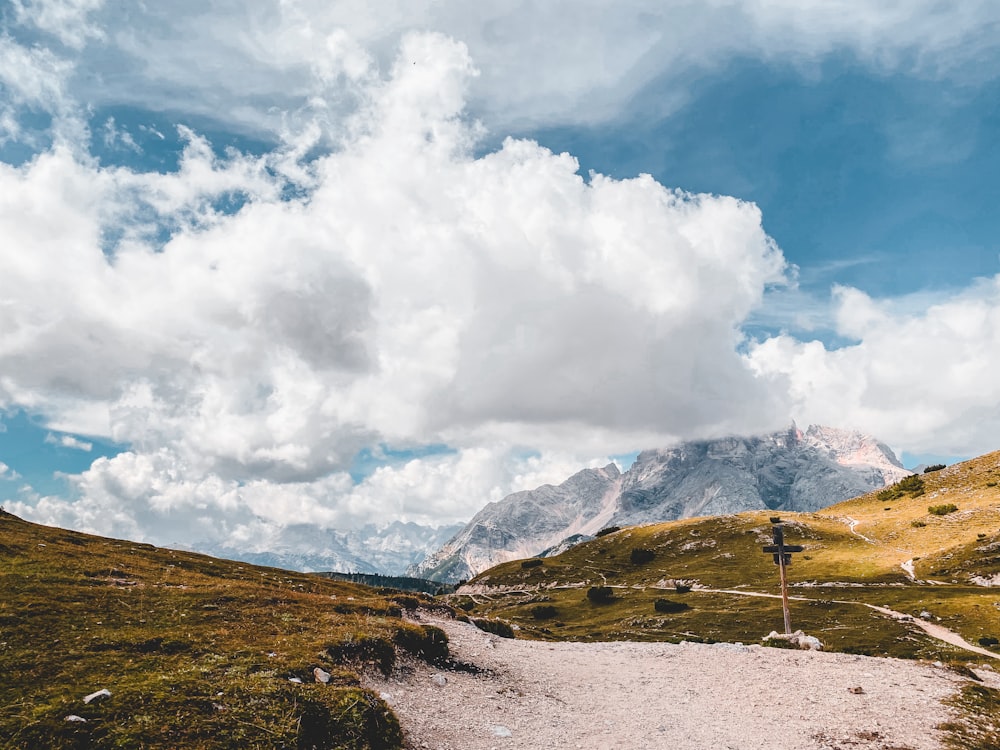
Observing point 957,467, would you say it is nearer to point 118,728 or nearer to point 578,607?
point 578,607

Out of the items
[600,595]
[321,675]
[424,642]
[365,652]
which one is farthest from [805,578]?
[321,675]

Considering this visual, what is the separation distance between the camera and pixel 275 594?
40.7 metres

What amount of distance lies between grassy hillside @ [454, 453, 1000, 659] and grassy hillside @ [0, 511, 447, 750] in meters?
43.5

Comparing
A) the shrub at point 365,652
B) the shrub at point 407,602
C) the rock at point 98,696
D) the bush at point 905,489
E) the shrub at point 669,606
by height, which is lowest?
the shrub at point 669,606

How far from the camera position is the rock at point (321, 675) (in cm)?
2253

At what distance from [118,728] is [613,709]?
22.0m

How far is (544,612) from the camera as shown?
346ft

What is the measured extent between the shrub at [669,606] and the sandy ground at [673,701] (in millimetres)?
48341

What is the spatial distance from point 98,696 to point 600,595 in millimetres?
104205

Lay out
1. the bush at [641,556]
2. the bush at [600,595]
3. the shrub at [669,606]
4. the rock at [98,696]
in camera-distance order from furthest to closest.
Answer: the bush at [641,556], the bush at [600,595], the shrub at [669,606], the rock at [98,696]

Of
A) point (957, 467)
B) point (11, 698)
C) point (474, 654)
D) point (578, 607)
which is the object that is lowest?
point (578, 607)

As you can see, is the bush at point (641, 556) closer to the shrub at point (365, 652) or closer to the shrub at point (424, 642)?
the shrub at point (424, 642)

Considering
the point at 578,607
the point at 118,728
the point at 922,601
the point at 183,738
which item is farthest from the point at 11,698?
the point at 578,607

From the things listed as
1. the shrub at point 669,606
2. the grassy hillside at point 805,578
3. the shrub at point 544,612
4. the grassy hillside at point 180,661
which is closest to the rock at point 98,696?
the grassy hillside at point 180,661
